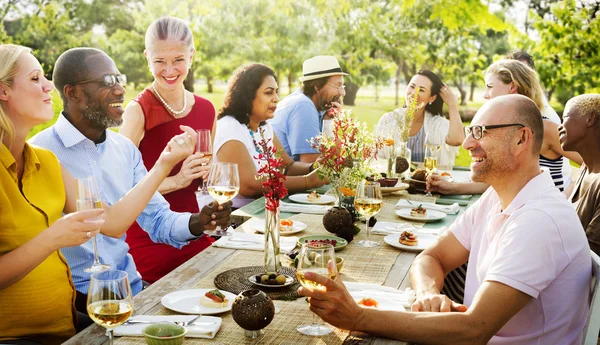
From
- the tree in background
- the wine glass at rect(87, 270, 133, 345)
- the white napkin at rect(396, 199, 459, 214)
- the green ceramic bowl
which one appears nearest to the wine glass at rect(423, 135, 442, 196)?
the white napkin at rect(396, 199, 459, 214)

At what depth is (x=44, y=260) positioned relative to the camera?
2.30 meters

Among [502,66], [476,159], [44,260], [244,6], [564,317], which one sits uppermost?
[244,6]

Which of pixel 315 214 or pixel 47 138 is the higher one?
pixel 47 138

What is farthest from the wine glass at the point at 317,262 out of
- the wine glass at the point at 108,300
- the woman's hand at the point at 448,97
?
the woman's hand at the point at 448,97

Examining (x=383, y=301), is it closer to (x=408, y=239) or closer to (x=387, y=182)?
(x=408, y=239)

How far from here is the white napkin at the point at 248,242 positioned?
281 cm

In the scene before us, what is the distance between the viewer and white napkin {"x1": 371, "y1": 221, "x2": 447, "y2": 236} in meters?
3.19

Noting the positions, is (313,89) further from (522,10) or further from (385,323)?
(522,10)

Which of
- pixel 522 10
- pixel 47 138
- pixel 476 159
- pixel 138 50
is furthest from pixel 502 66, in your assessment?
pixel 522 10

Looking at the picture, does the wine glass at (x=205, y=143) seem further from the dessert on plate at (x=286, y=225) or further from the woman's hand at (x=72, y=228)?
the woman's hand at (x=72, y=228)

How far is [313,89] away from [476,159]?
12.0 feet

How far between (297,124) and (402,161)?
1122mm

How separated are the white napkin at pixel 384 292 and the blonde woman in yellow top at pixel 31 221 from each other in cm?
95

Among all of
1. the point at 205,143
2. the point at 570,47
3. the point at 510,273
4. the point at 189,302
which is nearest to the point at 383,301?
the point at 510,273
